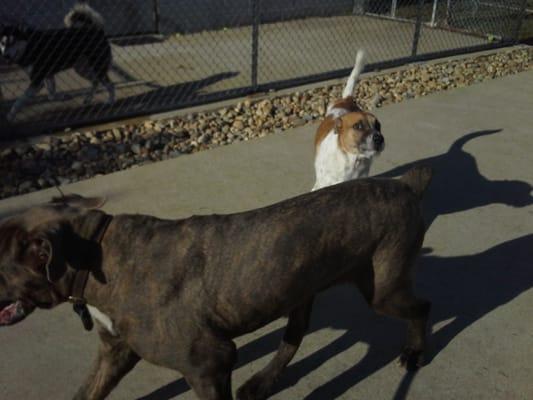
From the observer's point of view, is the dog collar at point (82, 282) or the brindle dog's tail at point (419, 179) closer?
the dog collar at point (82, 282)

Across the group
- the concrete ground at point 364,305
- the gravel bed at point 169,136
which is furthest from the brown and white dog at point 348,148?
Answer: the gravel bed at point 169,136

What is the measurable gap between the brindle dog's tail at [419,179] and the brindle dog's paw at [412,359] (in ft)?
2.97

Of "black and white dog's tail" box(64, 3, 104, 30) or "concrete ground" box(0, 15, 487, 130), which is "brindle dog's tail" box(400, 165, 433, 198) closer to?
"concrete ground" box(0, 15, 487, 130)

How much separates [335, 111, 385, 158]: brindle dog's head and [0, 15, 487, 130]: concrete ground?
3070mm

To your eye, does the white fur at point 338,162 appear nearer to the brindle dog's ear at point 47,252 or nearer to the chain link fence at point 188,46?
the brindle dog's ear at point 47,252

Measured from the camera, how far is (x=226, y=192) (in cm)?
475

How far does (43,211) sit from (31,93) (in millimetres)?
4907

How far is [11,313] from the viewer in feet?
7.18

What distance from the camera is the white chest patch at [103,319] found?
88.4 inches

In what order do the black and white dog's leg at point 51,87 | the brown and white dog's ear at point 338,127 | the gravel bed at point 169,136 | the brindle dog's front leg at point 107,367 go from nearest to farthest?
1. the brindle dog's front leg at point 107,367
2. the brown and white dog's ear at point 338,127
3. the gravel bed at point 169,136
4. the black and white dog's leg at point 51,87

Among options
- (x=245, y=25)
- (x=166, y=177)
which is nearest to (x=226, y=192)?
(x=166, y=177)

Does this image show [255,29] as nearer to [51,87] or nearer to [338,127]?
[51,87]

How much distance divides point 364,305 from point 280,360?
813 mm

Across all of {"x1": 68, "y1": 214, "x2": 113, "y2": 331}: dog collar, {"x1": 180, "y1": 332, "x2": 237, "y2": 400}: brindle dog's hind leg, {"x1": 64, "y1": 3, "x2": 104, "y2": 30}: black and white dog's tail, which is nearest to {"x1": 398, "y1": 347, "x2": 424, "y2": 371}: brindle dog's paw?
{"x1": 180, "y1": 332, "x2": 237, "y2": 400}: brindle dog's hind leg
